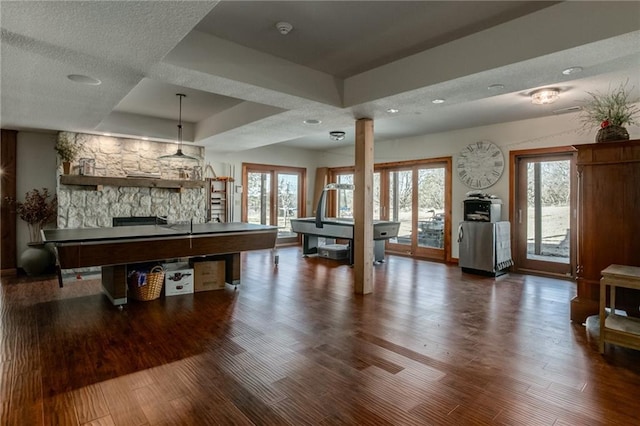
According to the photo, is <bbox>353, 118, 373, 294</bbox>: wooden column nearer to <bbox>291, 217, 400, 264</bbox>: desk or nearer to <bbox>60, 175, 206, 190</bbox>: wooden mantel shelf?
<bbox>291, 217, 400, 264</bbox>: desk

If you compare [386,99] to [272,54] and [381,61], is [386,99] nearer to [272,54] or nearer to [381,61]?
[381,61]

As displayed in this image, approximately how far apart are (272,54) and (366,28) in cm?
107

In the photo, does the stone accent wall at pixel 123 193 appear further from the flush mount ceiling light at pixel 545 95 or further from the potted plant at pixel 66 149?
the flush mount ceiling light at pixel 545 95

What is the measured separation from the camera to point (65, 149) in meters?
5.84

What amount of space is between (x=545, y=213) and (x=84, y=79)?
685 centimetres

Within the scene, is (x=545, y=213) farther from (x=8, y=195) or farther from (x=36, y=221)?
(x=8, y=195)

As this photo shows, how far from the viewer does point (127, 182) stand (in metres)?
6.39

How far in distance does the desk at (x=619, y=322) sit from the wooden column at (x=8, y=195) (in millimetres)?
8178

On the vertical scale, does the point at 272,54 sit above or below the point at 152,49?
above

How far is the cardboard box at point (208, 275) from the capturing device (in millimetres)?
4742

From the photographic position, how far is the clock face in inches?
250

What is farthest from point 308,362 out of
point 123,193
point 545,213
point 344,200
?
point 344,200

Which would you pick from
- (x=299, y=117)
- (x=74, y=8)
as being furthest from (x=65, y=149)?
(x=74, y=8)

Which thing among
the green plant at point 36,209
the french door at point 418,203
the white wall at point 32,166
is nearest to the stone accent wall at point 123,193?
the green plant at point 36,209
